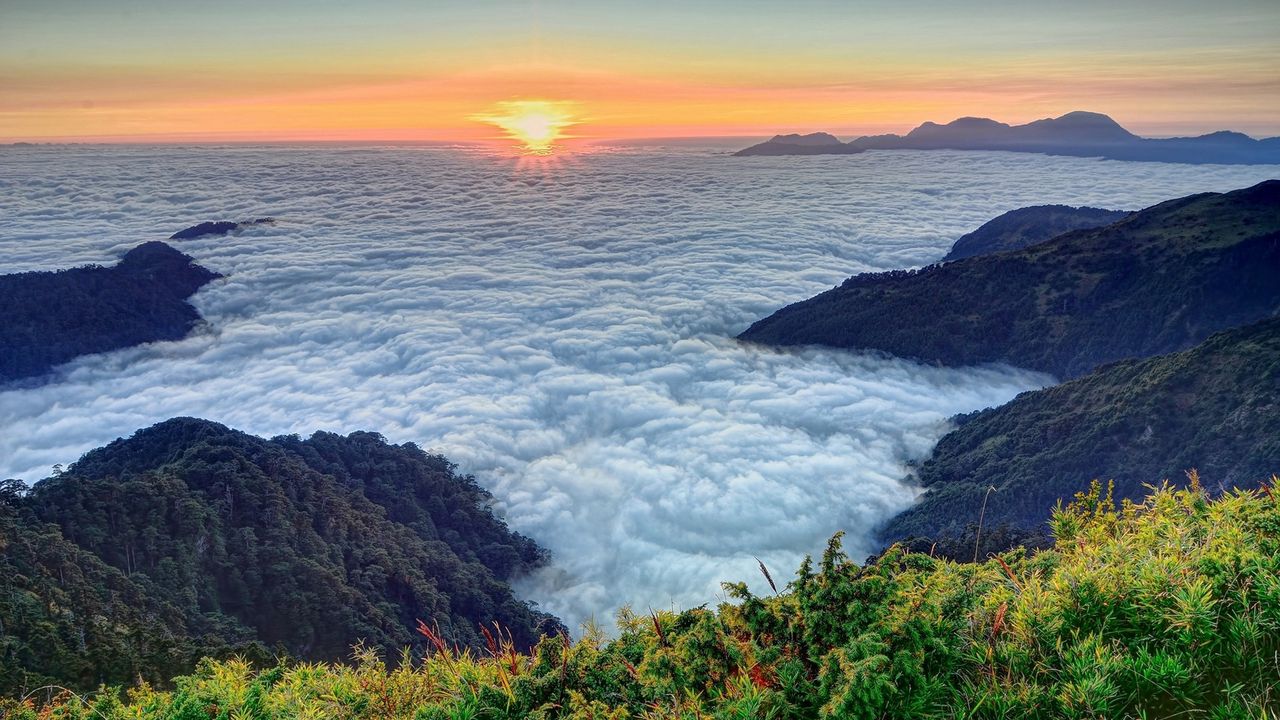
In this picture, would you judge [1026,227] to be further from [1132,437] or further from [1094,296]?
[1132,437]

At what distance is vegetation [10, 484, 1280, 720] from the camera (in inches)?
187

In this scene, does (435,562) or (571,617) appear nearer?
(435,562)

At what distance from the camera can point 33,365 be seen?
96.1 m

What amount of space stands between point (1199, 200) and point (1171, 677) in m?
107

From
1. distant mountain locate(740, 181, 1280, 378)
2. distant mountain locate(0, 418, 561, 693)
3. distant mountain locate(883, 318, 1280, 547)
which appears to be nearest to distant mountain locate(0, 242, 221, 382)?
distant mountain locate(0, 418, 561, 693)

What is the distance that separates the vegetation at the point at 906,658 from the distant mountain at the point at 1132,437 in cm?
4500

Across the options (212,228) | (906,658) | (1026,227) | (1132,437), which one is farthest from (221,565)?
(212,228)

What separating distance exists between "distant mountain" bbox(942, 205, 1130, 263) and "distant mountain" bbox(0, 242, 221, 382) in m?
134

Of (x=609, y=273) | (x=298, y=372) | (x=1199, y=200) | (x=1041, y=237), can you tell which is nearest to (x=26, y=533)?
(x=298, y=372)

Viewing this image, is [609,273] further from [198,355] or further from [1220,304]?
[1220,304]

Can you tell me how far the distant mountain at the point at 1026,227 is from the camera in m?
138

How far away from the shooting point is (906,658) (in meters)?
4.88

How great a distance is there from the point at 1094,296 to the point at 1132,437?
3937 centimetres

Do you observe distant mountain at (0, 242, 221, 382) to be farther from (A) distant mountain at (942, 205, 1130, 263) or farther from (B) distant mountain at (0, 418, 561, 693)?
(A) distant mountain at (942, 205, 1130, 263)
